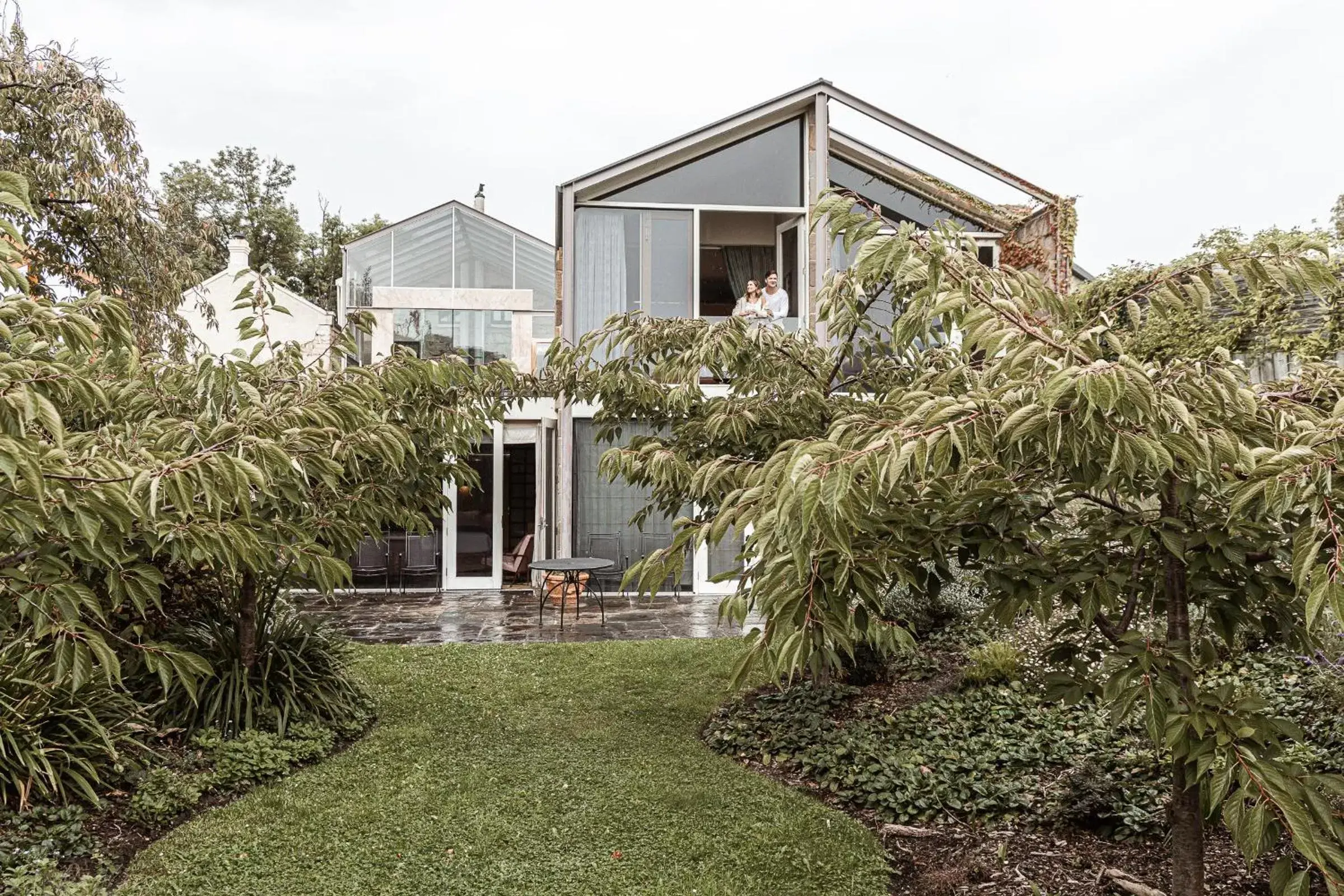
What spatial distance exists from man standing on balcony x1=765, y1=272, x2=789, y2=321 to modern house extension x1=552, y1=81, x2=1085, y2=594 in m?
0.25

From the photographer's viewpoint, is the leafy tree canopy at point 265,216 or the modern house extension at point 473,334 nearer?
the modern house extension at point 473,334

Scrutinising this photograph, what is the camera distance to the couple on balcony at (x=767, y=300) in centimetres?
1282

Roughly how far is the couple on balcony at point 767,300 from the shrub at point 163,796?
30.9ft

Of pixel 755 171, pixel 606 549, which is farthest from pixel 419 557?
pixel 755 171

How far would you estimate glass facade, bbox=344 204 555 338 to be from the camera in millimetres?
15102

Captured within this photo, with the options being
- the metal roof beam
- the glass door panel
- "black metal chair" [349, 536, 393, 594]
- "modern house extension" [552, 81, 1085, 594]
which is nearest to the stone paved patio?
"black metal chair" [349, 536, 393, 594]

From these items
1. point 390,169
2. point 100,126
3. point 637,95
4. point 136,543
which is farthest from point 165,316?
point 390,169

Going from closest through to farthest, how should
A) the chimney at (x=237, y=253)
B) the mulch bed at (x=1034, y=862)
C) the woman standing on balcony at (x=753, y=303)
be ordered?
the mulch bed at (x=1034, y=862) < the woman standing on balcony at (x=753, y=303) < the chimney at (x=237, y=253)

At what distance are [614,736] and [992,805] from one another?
2695mm

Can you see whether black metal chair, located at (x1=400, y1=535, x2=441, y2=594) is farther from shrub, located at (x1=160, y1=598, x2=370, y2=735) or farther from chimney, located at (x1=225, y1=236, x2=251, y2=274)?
chimney, located at (x1=225, y1=236, x2=251, y2=274)

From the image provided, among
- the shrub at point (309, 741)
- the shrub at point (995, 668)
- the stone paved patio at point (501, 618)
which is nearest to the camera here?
the shrub at point (309, 741)

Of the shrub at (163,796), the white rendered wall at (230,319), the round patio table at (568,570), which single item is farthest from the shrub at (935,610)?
the white rendered wall at (230,319)

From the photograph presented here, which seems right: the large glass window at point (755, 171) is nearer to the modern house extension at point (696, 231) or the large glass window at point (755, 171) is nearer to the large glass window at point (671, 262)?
the modern house extension at point (696, 231)

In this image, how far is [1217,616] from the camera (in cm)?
291
